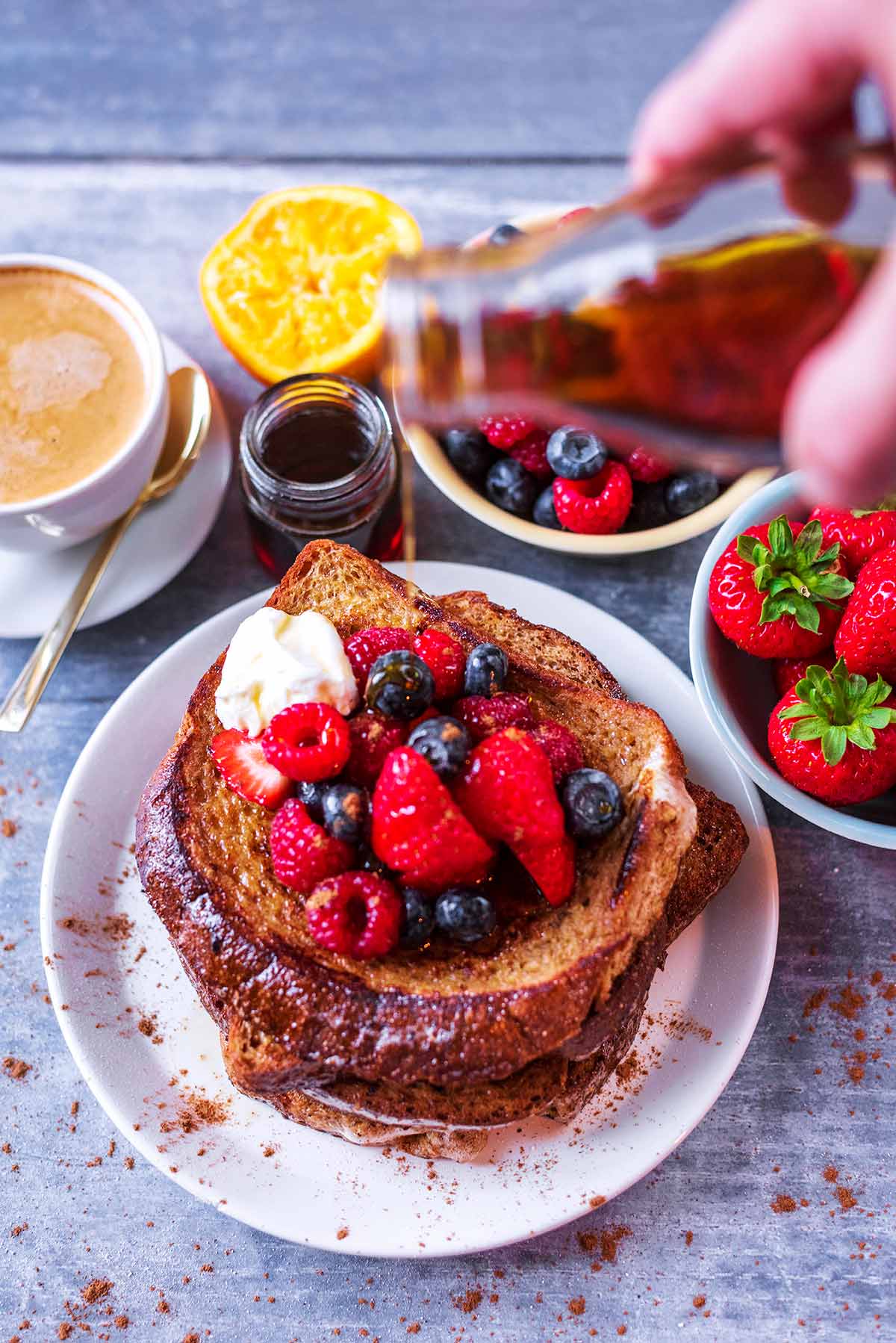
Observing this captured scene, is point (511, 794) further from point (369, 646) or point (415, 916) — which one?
point (369, 646)

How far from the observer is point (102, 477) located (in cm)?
232

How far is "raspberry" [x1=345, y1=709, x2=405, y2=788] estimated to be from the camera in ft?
6.49

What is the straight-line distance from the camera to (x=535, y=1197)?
2041 mm

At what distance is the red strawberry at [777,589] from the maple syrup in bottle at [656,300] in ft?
2.40

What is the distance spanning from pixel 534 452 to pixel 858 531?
69 centimetres

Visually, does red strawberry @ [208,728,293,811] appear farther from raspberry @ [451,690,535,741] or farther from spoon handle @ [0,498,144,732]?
spoon handle @ [0,498,144,732]

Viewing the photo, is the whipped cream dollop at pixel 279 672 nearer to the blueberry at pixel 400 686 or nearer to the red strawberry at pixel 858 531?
the blueberry at pixel 400 686

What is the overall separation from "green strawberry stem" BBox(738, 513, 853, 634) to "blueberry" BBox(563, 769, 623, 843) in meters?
0.47

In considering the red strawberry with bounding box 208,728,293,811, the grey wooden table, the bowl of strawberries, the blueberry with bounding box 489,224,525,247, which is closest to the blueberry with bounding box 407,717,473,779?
the red strawberry with bounding box 208,728,293,811

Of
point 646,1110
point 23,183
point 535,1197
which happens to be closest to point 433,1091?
point 535,1197

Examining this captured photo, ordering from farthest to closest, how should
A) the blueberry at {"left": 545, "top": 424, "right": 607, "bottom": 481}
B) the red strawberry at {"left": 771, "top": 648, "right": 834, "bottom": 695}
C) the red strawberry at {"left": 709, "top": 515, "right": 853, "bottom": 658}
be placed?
the blueberry at {"left": 545, "top": 424, "right": 607, "bottom": 481}, the red strawberry at {"left": 771, "top": 648, "right": 834, "bottom": 695}, the red strawberry at {"left": 709, "top": 515, "right": 853, "bottom": 658}

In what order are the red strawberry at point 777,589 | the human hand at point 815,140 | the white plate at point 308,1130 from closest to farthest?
the human hand at point 815,140, the white plate at point 308,1130, the red strawberry at point 777,589

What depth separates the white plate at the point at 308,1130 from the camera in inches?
80.2

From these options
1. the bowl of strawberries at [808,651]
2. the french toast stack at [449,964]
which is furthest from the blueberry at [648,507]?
the french toast stack at [449,964]
